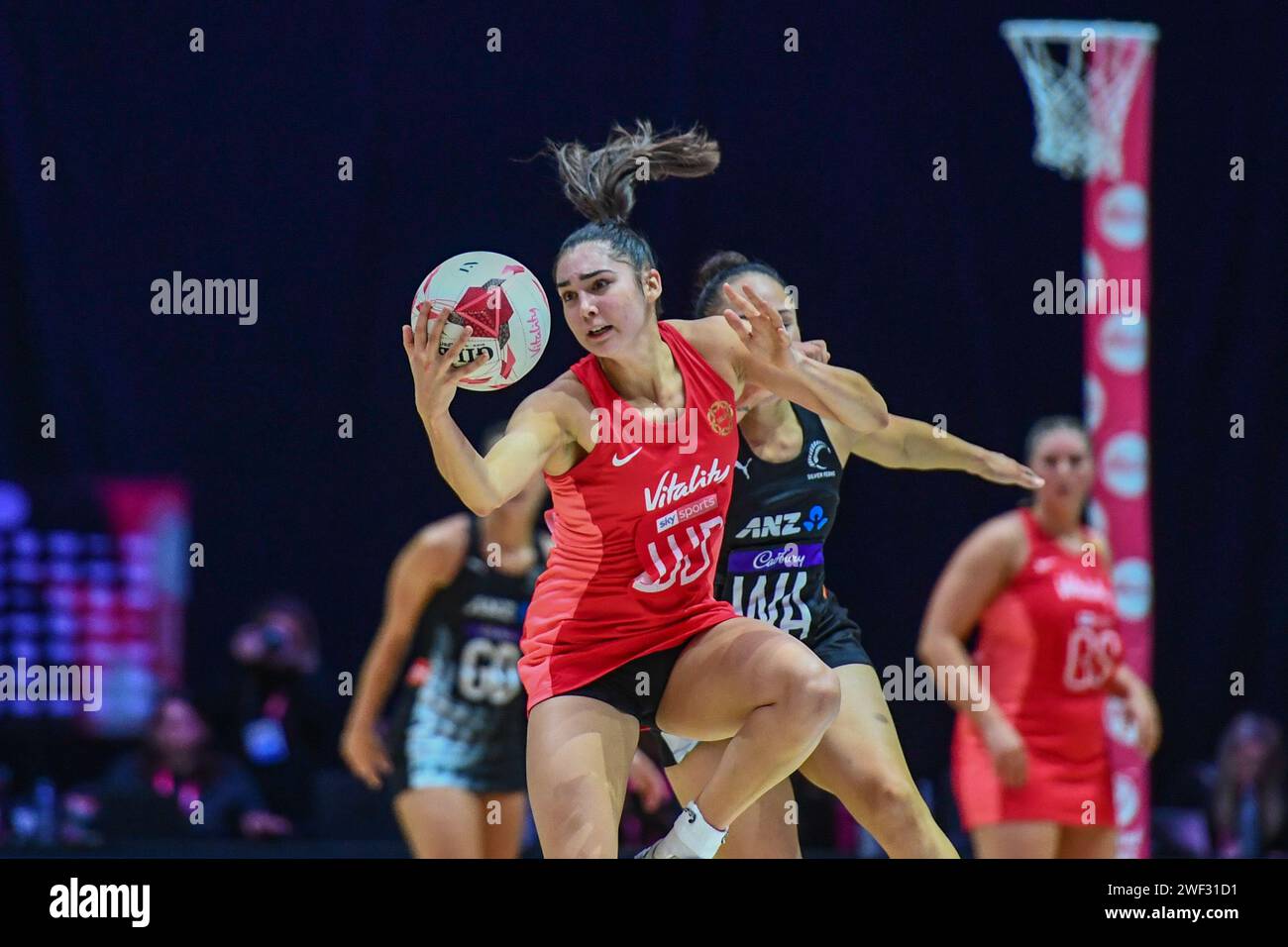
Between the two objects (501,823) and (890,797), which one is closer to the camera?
(890,797)

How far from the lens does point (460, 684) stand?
19.5 ft

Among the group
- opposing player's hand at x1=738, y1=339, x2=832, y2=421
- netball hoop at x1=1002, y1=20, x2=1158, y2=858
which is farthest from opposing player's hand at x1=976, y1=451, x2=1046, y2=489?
netball hoop at x1=1002, y1=20, x2=1158, y2=858

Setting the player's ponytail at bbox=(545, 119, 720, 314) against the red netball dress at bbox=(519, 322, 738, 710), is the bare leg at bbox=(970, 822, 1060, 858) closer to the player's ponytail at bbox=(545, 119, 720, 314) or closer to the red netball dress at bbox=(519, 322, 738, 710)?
the red netball dress at bbox=(519, 322, 738, 710)

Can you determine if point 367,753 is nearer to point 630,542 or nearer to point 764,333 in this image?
point 630,542

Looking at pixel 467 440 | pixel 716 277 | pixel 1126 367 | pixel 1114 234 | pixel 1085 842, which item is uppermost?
pixel 1114 234

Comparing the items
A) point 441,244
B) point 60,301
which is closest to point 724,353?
point 441,244

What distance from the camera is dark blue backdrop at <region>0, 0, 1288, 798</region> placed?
20.9 ft

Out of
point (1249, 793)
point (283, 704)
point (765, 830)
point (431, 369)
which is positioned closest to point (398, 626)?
point (283, 704)

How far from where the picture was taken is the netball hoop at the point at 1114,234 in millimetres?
6594

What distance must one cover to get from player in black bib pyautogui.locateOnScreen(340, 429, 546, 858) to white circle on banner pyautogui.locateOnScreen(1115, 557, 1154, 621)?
7.41 feet

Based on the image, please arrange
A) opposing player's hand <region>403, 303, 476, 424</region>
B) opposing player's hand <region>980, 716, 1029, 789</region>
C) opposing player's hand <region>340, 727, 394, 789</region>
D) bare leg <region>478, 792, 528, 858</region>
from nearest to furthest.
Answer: opposing player's hand <region>403, 303, 476, 424</region> → opposing player's hand <region>980, 716, 1029, 789</region> → bare leg <region>478, 792, 528, 858</region> → opposing player's hand <region>340, 727, 394, 789</region>

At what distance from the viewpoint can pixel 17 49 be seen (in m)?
6.40

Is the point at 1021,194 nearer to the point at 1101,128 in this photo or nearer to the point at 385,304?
the point at 1101,128

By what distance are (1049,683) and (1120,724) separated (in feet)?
2.96
